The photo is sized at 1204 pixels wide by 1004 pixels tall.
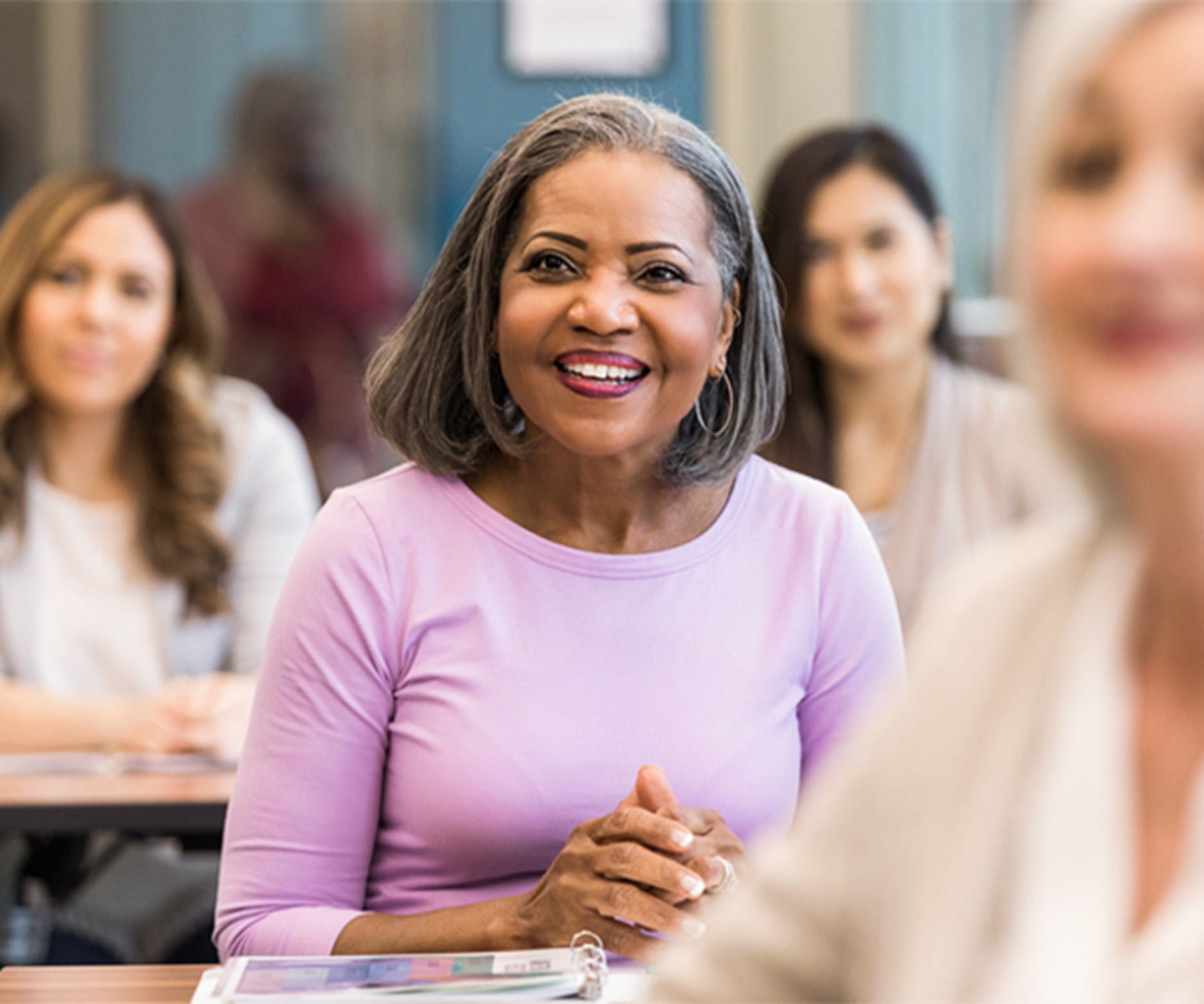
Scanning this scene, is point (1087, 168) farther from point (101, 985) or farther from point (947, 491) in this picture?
point (947, 491)

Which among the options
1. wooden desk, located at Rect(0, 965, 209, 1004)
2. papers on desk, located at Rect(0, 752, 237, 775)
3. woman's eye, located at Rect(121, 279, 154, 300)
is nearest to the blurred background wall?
woman's eye, located at Rect(121, 279, 154, 300)

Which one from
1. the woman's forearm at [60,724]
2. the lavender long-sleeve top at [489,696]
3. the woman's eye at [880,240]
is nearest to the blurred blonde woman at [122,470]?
the woman's forearm at [60,724]

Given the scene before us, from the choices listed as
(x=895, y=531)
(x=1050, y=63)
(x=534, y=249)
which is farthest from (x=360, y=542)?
(x=895, y=531)

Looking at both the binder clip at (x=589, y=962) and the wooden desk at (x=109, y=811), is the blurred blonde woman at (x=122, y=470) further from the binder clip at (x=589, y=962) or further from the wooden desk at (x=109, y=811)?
the binder clip at (x=589, y=962)

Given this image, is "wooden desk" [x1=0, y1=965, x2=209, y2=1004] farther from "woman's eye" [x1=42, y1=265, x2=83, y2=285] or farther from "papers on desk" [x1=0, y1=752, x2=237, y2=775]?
"woman's eye" [x1=42, y1=265, x2=83, y2=285]

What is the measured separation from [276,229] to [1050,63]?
439 cm

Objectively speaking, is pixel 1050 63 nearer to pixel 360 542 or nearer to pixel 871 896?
pixel 871 896

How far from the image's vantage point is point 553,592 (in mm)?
1570

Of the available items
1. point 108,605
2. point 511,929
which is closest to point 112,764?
point 108,605

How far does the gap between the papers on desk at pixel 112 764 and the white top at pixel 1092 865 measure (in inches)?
70.8

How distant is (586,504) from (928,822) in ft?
3.27

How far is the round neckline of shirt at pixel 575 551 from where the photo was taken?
5.19 ft

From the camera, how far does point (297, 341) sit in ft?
15.5

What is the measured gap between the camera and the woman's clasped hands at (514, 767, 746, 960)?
1.33 meters
